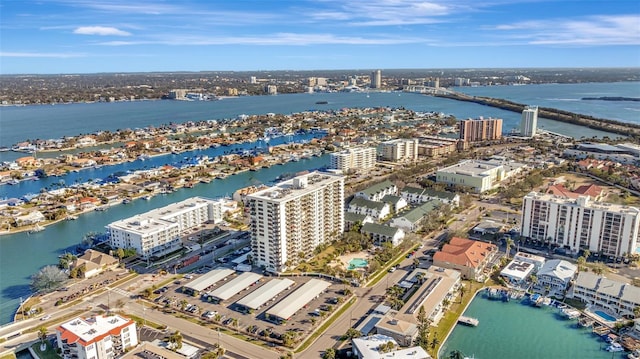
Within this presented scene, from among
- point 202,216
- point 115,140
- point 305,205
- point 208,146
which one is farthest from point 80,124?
point 305,205

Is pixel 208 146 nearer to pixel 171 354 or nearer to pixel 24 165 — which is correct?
pixel 24 165

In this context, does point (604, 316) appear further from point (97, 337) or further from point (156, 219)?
point (156, 219)

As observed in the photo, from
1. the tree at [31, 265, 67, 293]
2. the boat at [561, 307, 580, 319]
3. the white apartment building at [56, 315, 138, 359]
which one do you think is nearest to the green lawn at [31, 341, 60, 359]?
the white apartment building at [56, 315, 138, 359]

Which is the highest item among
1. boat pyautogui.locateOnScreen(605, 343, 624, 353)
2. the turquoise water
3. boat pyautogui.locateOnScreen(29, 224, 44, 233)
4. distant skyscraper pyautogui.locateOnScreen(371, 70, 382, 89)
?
distant skyscraper pyautogui.locateOnScreen(371, 70, 382, 89)

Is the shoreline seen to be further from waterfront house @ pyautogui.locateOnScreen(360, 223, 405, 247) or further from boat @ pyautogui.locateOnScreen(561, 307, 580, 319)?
boat @ pyautogui.locateOnScreen(561, 307, 580, 319)

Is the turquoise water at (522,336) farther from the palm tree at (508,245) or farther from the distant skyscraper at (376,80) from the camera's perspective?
the distant skyscraper at (376,80)

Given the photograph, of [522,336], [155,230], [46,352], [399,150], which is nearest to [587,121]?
[399,150]

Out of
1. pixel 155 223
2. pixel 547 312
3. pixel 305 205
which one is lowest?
pixel 547 312
